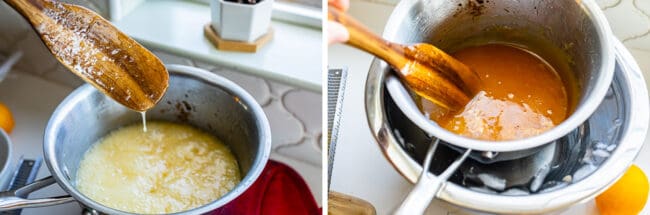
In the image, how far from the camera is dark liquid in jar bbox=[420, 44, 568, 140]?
0.41 m

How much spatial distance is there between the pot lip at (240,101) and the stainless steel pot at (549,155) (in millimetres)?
85

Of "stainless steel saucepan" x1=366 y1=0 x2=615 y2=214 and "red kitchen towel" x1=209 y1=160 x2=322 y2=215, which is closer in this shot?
"stainless steel saucepan" x1=366 y1=0 x2=615 y2=214

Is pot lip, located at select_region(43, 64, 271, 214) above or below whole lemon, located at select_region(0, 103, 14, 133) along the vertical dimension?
above

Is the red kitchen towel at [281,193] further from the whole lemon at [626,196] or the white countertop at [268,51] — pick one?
the whole lemon at [626,196]

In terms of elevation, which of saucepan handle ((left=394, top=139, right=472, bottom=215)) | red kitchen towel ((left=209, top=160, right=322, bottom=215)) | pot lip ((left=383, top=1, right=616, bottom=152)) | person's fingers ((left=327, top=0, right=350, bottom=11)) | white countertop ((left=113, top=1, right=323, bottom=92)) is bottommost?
red kitchen towel ((left=209, top=160, right=322, bottom=215))

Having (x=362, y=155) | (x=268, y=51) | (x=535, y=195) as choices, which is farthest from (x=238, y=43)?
(x=535, y=195)

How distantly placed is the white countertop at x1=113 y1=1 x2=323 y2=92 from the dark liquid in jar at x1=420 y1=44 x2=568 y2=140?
98 mm

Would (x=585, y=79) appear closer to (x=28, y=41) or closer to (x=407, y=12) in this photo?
(x=407, y=12)

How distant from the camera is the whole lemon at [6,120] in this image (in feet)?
1.58

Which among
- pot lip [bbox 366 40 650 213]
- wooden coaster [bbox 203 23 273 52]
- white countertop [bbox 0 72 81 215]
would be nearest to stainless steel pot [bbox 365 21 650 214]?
pot lip [bbox 366 40 650 213]

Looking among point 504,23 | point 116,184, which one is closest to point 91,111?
point 116,184

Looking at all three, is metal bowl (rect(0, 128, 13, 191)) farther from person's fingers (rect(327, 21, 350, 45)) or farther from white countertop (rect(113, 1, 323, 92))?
person's fingers (rect(327, 21, 350, 45))

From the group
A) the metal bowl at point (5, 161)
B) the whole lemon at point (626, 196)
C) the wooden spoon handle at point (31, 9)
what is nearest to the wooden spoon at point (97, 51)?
the wooden spoon handle at point (31, 9)

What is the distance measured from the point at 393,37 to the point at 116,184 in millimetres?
214
